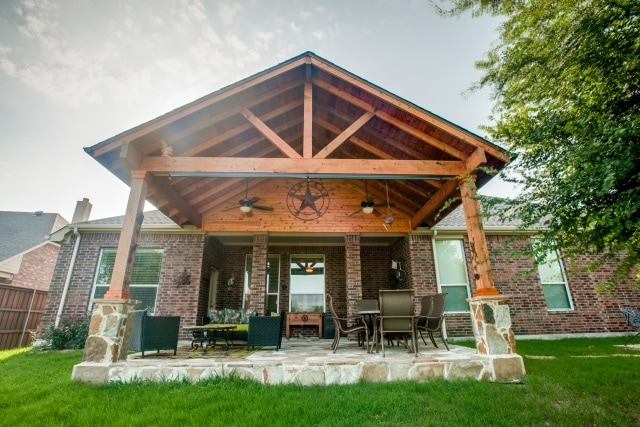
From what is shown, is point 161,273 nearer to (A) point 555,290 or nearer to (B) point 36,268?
(B) point 36,268

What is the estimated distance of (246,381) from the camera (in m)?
3.51

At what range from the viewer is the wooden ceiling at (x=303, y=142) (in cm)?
444

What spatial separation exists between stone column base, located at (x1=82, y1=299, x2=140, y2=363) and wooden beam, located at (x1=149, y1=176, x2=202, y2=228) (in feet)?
6.21

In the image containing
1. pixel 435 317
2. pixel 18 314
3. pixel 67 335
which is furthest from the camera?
pixel 18 314

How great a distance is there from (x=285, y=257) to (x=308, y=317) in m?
1.99

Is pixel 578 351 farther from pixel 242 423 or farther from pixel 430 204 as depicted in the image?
pixel 242 423

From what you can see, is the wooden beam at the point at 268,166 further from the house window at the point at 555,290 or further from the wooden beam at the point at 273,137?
the house window at the point at 555,290

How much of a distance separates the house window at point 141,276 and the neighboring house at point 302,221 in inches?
1.2

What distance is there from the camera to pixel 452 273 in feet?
25.1

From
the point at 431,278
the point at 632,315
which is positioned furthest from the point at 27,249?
the point at 632,315

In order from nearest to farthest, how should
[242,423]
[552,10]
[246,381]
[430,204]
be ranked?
[242,423], [246,381], [552,10], [430,204]

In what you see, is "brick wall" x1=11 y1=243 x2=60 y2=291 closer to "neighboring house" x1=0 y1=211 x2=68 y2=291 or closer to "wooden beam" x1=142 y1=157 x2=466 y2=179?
"neighboring house" x1=0 y1=211 x2=68 y2=291

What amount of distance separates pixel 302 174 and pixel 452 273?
208 inches

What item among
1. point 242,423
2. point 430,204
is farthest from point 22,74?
point 430,204
